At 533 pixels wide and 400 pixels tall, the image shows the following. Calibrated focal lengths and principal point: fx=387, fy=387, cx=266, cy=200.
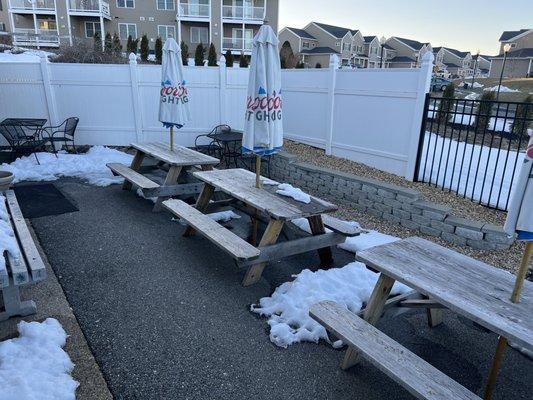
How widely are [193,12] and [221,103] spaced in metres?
23.8

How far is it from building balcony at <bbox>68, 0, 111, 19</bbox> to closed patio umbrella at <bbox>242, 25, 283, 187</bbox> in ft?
101

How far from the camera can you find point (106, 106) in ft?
31.2

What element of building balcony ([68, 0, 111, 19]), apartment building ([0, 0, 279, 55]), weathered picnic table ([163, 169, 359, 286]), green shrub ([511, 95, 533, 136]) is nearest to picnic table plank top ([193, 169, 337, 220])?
weathered picnic table ([163, 169, 359, 286])

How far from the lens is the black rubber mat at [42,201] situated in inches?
225

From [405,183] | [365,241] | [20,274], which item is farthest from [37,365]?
[405,183]

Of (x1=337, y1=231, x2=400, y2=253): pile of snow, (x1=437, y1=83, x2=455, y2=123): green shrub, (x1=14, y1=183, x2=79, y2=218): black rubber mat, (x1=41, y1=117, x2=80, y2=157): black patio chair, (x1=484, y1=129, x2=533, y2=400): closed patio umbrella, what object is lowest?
(x1=14, y1=183, x2=79, y2=218): black rubber mat

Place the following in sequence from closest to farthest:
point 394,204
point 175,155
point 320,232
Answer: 1. point 320,232
2. point 394,204
3. point 175,155

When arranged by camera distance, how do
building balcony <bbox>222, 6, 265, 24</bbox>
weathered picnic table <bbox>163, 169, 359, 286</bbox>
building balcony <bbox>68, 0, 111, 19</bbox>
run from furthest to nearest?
building balcony <bbox>222, 6, 265, 24</bbox>
building balcony <bbox>68, 0, 111, 19</bbox>
weathered picnic table <bbox>163, 169, 359, 286</bbox>

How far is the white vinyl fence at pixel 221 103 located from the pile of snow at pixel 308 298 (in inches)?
132

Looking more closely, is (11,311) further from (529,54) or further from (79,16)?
(529,54)

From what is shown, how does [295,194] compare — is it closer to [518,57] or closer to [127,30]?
[127,30]

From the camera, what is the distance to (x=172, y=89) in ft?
20.4

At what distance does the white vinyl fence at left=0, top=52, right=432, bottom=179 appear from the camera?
6.83 m

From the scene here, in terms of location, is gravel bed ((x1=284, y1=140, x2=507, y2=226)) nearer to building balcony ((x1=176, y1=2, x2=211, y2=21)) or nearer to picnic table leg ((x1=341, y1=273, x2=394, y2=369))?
picnic table leg ((x1=341, y1=273, x2=394, y2=369))
